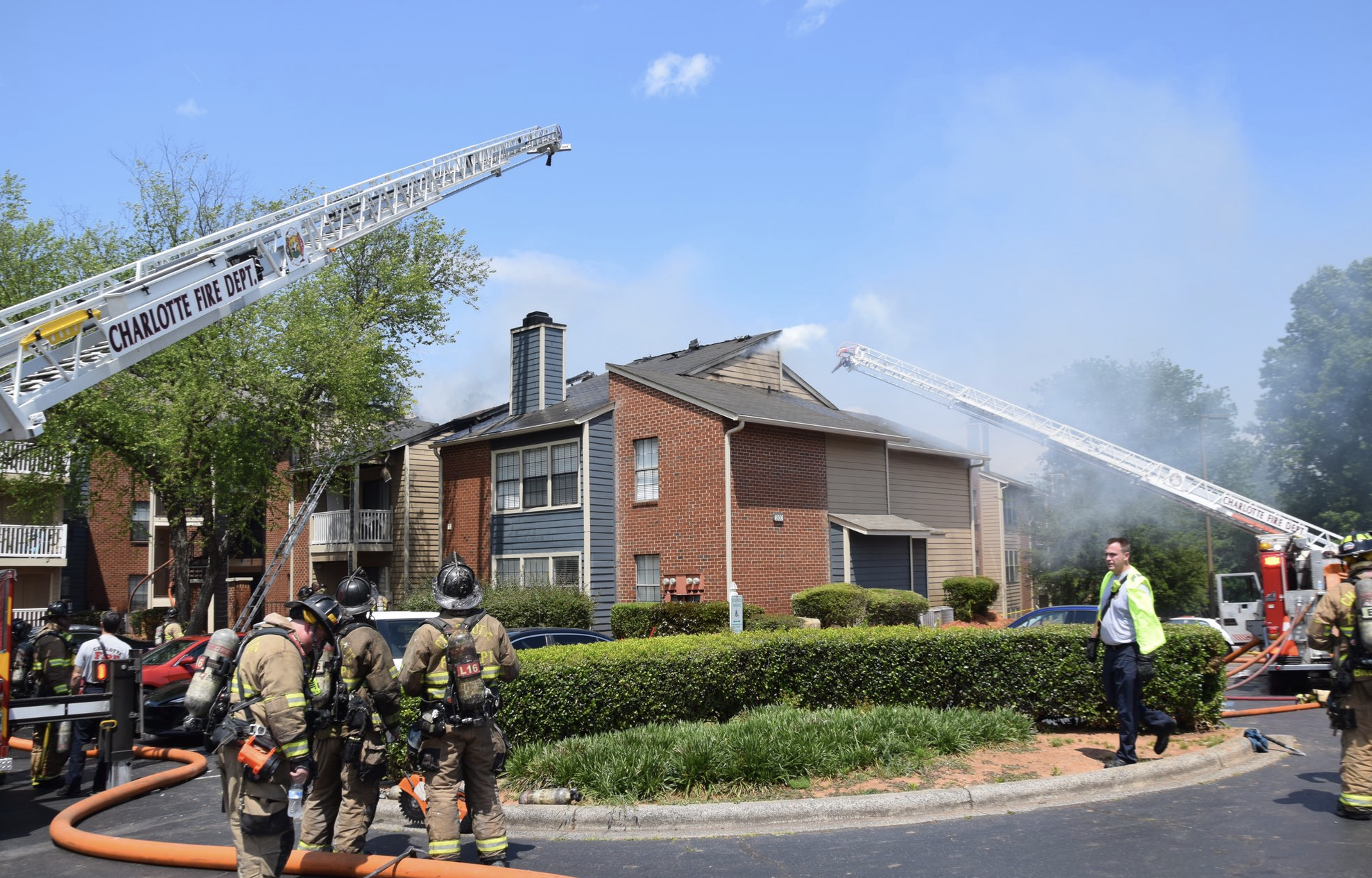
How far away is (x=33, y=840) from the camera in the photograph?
303 inches

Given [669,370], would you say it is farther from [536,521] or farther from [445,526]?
[445,526]

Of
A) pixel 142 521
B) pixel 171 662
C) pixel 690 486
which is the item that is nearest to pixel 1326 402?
pixel 690 486

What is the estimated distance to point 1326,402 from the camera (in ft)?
104

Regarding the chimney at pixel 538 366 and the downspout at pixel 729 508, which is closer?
the downspout at pixel 729 508

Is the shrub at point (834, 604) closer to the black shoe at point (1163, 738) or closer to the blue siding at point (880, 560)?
the blue siding at point (880, 560)

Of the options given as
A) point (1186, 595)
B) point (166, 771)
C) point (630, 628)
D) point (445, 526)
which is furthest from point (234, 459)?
point (1186, 595)

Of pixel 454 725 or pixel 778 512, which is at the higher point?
pixel 778 512

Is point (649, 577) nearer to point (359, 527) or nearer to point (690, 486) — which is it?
point (690, 486)

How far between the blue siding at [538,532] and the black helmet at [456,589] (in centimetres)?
1701

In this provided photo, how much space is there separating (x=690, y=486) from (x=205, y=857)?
619 inches

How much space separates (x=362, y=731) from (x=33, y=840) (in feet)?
12.7

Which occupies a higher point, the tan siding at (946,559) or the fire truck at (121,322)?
the fire truck at (121,322)


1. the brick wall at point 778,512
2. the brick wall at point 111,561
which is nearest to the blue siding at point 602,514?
the brick wall at point 778,512

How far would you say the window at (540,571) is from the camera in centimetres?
2333
